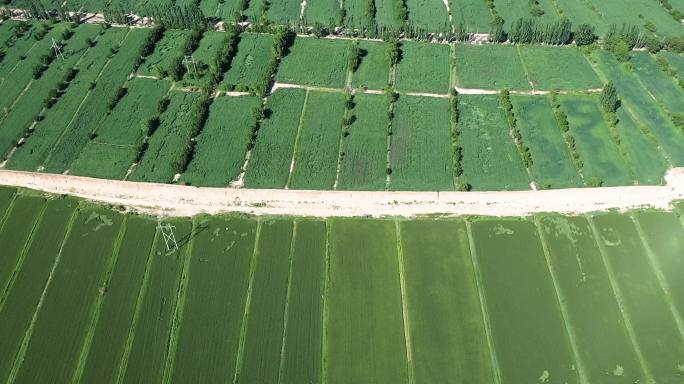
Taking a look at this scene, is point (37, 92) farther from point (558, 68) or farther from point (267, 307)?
point (558, 68)

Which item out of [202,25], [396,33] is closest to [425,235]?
[396,33]

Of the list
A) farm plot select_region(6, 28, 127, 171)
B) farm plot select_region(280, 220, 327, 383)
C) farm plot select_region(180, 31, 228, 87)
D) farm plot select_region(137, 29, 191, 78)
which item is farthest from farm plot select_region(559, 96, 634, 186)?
farm plot select_region(6, 28, 127, 171)

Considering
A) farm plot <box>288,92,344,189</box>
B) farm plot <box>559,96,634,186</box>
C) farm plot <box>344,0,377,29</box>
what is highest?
farm plot <box>344,0,377,29</box>

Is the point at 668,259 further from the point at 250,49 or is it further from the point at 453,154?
the point at 250,49

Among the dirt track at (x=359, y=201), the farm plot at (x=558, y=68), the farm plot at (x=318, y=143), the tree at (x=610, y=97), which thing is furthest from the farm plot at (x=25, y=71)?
the tree at (x=610, y=97)

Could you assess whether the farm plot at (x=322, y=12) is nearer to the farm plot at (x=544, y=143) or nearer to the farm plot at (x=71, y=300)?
the farm plot at (x=544, y=143)

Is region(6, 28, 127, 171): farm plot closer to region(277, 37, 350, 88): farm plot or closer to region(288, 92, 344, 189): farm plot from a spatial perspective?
region(277, 37, 350, 88): farm plot
